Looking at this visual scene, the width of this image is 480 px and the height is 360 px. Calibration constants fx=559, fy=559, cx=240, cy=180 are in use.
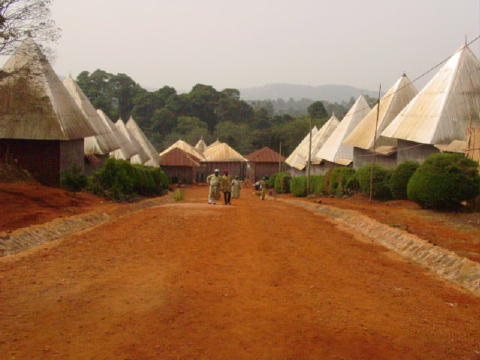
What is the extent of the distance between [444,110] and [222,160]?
35.7m

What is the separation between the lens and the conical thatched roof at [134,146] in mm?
42062

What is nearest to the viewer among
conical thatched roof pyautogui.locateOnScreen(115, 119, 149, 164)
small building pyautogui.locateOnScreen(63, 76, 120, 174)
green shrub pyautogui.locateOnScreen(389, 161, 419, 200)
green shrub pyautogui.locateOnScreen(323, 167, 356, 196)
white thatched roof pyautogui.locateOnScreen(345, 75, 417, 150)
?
green shrub pyautogui.locateOnScreen(389, 161, 419, 200)

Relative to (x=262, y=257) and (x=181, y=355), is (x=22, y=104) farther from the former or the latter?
(x=181, y=355)

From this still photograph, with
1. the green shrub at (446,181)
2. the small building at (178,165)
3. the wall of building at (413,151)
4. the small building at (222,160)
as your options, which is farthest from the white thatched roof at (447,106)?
the small building at (222,160)

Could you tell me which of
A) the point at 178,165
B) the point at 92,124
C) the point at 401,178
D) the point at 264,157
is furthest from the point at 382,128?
the point at 264,157

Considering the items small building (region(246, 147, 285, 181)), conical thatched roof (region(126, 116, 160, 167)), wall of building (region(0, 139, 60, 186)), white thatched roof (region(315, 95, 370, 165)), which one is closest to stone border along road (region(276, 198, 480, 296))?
wall of building (region(0, 139, 60, 186))

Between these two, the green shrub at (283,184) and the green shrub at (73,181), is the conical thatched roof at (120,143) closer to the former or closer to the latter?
→ the green shrub at (283,184)

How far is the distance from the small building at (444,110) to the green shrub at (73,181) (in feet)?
44.8

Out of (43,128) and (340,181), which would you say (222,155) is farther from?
(43,128)

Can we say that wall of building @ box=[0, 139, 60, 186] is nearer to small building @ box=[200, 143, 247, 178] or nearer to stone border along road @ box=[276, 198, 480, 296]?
stone border along road @ box=[276, 198, 480, 296]

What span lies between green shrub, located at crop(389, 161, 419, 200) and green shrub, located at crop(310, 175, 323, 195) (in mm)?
9293

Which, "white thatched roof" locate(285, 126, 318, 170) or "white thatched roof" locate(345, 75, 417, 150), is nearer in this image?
"white thatched roof" locate(345, 75, 417, 150)

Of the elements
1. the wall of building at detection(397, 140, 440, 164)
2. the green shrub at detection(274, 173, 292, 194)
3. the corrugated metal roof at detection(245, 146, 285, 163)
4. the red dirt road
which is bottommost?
the green shrub at detection(274, 173, 292, 194)

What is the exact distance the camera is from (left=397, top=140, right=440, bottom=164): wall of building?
24.2 metres
